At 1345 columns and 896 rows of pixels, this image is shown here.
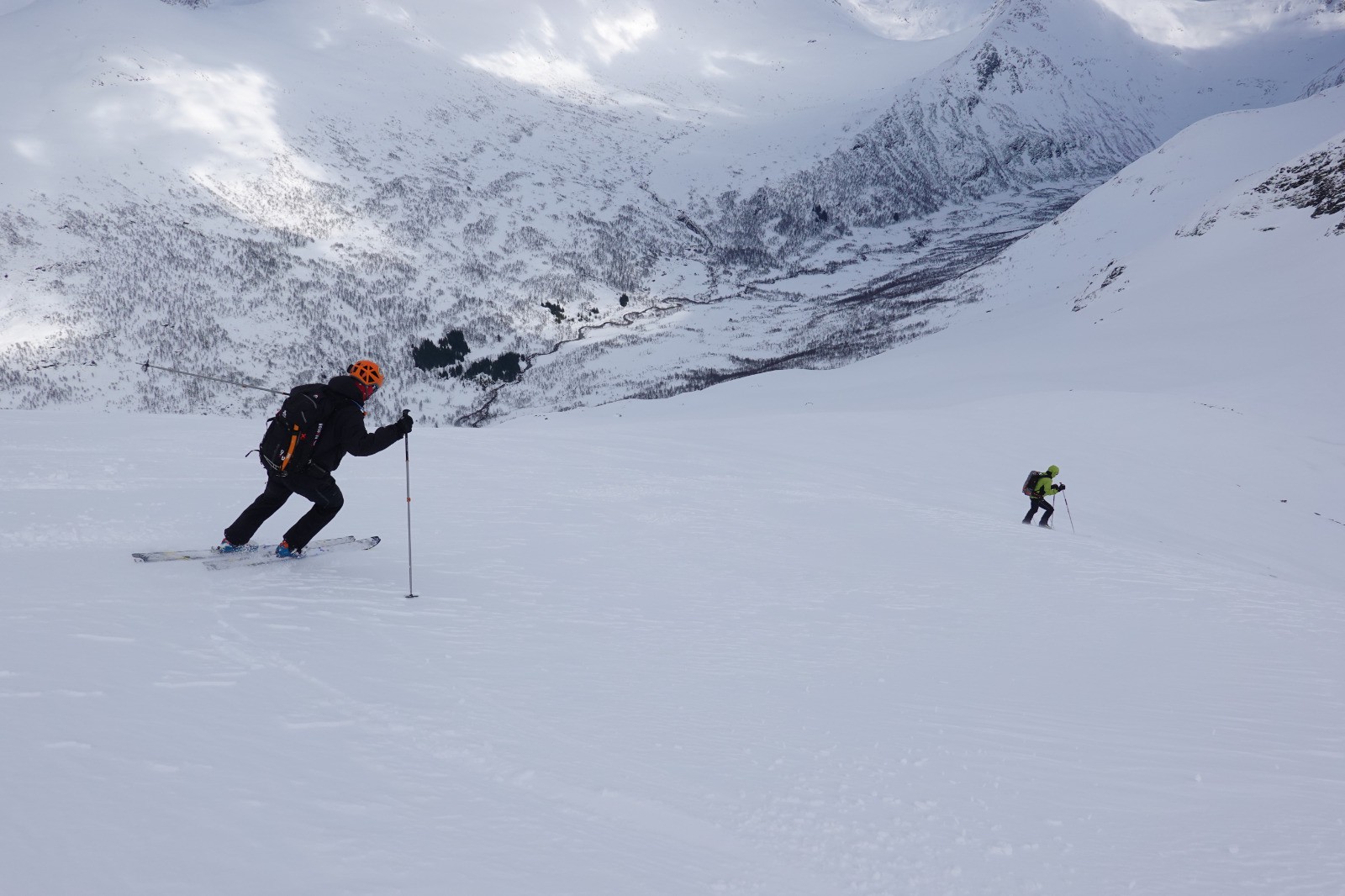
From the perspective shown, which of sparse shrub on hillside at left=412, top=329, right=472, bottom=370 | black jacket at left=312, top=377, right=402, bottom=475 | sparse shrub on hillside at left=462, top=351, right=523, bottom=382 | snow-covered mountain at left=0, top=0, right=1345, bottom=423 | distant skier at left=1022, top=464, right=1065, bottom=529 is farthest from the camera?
sparse shrub on hillside at left=412, top=329, right=472, bottom=370

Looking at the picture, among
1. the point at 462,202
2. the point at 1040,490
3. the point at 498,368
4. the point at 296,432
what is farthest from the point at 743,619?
the point at 462,202

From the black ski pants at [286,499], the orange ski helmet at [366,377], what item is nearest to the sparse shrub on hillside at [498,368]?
the black ski pants at [286,499]

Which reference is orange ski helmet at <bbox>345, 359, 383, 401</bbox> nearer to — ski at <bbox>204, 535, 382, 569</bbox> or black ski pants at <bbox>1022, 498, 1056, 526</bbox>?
ski at <bbox>204, 535, 382, 569</bbox>

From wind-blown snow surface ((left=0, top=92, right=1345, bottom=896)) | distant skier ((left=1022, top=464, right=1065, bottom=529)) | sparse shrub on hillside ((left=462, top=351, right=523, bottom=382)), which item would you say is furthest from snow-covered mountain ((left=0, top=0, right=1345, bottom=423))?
wind-blown snow surface ((left=0, top=92, right=1345, bottom=896))

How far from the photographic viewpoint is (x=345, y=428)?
7.75m

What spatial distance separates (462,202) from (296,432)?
309 feet

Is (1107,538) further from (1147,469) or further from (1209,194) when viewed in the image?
(1209,194)

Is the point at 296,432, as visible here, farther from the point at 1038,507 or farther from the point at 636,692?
the point at 1038,507

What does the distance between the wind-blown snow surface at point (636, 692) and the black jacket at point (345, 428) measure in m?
1.33

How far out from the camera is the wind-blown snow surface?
3.47 metres

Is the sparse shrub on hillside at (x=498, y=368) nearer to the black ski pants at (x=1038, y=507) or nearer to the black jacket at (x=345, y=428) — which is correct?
the black ski pants at (x=1038, y=507)

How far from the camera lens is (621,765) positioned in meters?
4.38

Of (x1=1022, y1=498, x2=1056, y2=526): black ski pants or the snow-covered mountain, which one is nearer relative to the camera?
(x1=1022, y1=498, x2=1056, y2=526): black ski pants

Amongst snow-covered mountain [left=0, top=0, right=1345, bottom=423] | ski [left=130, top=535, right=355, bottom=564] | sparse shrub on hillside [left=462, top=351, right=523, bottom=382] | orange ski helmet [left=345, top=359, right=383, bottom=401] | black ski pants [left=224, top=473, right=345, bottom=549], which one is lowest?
ski [left=130, top=535, right=355, bottom=564]
